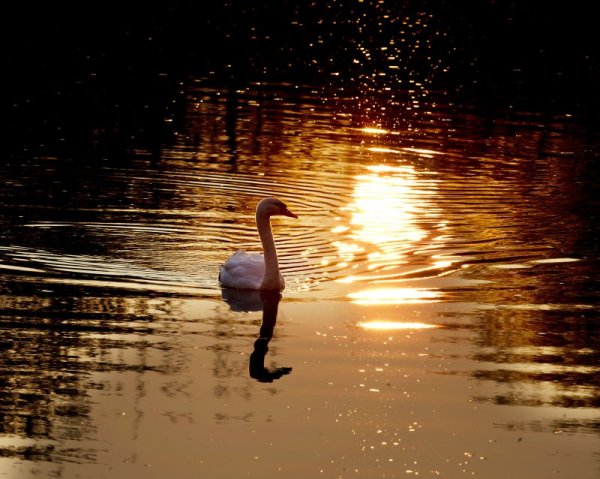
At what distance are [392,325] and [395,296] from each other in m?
1.35

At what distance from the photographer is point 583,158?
90.0 feet

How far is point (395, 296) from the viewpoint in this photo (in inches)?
638

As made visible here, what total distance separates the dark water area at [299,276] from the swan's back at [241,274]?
0.14 m

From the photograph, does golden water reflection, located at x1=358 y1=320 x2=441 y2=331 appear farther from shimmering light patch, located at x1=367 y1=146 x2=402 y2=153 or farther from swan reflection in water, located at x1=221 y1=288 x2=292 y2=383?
shimmering light patch, located at x1=367 y1=146 x2=402 y2=153

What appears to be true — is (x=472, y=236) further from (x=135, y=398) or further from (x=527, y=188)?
(x=135, y=398)

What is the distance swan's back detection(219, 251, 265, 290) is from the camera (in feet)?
54.9

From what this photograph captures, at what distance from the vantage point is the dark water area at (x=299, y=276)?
36.8 ft

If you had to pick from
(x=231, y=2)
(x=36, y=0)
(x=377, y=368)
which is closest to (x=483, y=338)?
(x=377, y=368)

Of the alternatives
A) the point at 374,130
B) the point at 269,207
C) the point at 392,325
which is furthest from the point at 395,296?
the point at 374,130

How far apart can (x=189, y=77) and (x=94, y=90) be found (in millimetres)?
4131

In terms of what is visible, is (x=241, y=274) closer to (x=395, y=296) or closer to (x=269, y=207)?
(x=269, y=207)

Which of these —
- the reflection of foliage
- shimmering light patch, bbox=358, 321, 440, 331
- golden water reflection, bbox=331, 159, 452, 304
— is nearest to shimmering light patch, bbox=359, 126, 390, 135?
golden water reflection, bbox=331, 159, 452, 304

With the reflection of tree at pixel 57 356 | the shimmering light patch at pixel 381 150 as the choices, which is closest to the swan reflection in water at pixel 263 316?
the reflection of tree at pixel 57 356

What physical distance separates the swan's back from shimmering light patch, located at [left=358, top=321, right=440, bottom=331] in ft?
7.14
